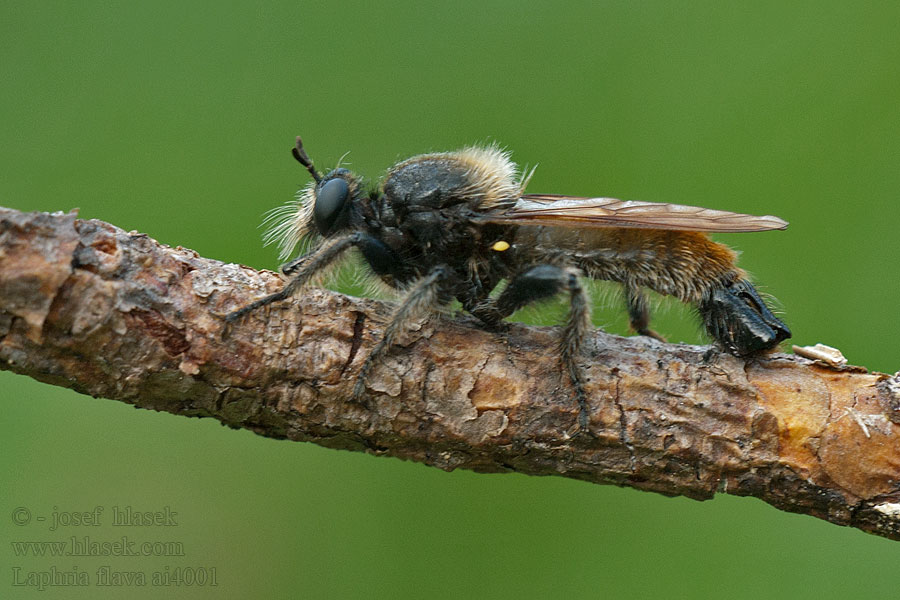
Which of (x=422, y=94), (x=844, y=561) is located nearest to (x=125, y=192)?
(x=422, y=94)

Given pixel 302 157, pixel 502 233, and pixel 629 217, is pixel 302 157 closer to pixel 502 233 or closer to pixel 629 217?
pixel 502 233

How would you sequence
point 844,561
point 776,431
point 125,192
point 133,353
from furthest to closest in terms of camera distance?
point 125,192 → point 844,561 → point 776,431 → point 133,353

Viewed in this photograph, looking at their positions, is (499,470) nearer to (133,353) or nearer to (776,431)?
(776,431)

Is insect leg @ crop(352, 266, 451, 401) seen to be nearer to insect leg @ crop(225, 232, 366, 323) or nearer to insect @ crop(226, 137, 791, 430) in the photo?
insect @ crop(226, 137, 791, 430)

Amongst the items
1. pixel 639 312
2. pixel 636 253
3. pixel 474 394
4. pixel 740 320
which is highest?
pixel 636 253

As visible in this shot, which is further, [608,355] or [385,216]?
[385,216]

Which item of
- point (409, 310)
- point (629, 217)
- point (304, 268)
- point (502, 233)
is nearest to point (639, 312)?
point (629, 217)

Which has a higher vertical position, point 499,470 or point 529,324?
point 529,324
